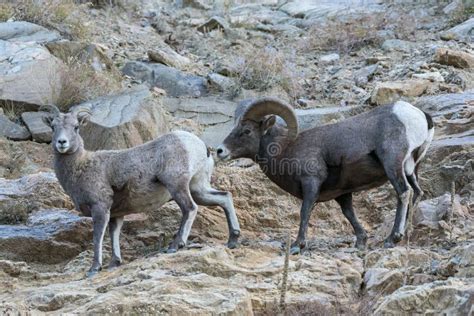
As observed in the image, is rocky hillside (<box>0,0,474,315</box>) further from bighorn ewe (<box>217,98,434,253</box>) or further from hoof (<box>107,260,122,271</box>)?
bighorn ewe (<box>217,98,434,253</box>)

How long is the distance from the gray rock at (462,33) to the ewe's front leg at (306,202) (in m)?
9.71

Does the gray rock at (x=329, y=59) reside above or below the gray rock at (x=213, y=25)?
above

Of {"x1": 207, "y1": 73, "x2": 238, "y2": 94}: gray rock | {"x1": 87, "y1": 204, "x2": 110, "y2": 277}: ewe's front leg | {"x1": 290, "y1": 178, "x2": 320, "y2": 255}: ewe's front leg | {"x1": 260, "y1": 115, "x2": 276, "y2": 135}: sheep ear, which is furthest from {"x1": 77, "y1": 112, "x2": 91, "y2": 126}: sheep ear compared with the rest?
{"x1": 207, "y1": 73, "x2": 238, "y2": 94}: gray rock

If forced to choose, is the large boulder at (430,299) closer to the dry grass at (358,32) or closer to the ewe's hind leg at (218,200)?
the ewe's hind leg at (218,200)

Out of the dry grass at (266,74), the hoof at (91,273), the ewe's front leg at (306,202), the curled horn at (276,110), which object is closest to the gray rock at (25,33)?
the dry grass at (266,74)

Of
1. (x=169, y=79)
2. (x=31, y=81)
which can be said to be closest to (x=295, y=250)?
(x=31, y=81)

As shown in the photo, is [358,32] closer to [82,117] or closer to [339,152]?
[339,152]

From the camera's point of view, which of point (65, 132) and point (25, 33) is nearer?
point (65, 132)

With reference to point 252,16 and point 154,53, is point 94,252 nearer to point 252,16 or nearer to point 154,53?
point 154,53

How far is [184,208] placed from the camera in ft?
37.0

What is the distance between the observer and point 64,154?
1157 centimetres

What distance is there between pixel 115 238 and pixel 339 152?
2685mm

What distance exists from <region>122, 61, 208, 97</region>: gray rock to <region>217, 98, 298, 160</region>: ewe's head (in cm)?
651

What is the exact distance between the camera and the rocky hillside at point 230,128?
9398 millimetres
